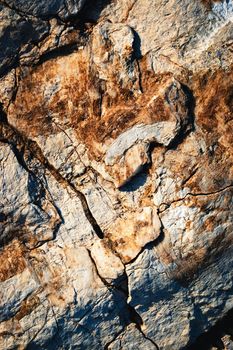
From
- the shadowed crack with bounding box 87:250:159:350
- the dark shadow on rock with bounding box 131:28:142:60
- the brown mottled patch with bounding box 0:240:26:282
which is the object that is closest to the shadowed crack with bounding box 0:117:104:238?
the shadowed crack with bounding box 87:250:159:350

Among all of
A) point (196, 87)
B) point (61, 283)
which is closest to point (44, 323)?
point (61, 283)

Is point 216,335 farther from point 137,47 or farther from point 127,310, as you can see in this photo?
point 137,47

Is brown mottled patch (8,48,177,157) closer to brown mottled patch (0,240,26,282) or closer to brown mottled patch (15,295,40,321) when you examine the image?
brown mottled patch (0,240,26,282)

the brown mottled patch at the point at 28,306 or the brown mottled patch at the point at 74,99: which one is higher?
the brown mottled patch at the point at 74,99

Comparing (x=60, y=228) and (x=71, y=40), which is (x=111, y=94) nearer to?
(x=71, y=40)

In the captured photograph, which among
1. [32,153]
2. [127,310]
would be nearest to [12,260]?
[32,153]

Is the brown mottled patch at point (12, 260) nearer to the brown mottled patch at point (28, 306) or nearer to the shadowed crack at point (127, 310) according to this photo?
the brown mottled patch at point (28, 306)

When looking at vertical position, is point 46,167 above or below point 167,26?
below

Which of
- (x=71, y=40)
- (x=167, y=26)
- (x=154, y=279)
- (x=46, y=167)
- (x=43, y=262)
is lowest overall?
(x=154, y=279)

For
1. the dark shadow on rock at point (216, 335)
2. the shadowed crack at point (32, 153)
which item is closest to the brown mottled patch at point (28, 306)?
the shadowed crack at point (32, 153)
